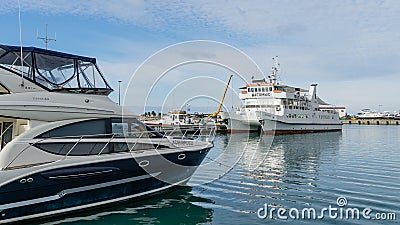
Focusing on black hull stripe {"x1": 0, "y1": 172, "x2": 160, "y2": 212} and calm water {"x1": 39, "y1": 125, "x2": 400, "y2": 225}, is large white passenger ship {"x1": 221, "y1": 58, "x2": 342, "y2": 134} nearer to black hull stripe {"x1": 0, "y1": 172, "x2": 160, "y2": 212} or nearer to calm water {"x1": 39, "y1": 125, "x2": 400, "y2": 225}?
calm water {"x1": 39, "y1": 125, "x2": 400, "y2": 225}

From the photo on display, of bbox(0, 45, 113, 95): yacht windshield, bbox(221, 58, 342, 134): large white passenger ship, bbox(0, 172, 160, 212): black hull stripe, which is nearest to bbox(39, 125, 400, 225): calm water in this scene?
bbox(0, 172, 160, 212): black hull stripe

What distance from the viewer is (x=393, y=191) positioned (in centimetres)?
1155

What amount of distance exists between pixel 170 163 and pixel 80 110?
3165 millimetres

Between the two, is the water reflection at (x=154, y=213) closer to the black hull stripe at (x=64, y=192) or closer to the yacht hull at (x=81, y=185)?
the yacht hull at (x=81, y=185)

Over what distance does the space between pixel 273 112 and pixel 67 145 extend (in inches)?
1753

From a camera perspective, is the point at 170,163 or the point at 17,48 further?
the point at 170,163

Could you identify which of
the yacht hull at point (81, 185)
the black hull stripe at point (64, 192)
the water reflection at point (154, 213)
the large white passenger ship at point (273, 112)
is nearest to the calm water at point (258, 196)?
the water reflection at point (154, 213)

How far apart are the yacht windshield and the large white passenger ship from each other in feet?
118

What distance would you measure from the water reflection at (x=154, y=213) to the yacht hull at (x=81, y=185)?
0.79 ft

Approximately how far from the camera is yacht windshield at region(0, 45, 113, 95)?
9.23m

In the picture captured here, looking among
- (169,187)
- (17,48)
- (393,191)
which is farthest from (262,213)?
(17,48)

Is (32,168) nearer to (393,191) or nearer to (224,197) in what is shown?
(224,197)

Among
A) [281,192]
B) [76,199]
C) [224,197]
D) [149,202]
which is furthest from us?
[281,192]

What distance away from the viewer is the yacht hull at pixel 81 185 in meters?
7.71
